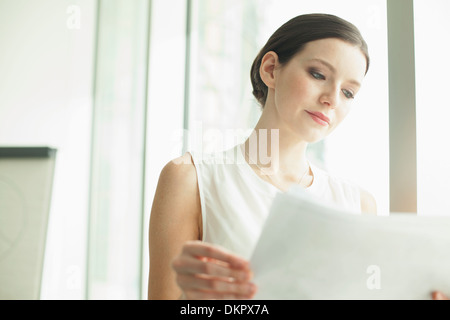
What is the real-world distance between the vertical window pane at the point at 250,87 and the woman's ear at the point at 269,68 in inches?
8.8

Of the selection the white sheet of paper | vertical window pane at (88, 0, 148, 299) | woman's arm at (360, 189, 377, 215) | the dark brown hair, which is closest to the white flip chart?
vertical window pane at (88, 0, 148, 299)

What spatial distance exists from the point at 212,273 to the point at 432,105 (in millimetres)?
903

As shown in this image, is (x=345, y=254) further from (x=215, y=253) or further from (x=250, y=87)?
(x=250, y=87)

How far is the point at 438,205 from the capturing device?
3.50 feet

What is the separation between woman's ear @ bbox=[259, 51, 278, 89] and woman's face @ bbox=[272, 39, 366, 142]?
0.04m

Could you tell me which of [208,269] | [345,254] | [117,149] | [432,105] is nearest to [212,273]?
[208,269]

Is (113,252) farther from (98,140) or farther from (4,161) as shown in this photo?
(4,161)

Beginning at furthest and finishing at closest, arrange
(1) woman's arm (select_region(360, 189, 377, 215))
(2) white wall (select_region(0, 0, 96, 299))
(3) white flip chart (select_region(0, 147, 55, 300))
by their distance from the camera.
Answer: (2) white wall (select_region(0, 0, 96, 299))
(3) white flip chart (select_region(0, 147, 55, 300))
(1) woman's arm (select_region(360, 189, 377, 215))

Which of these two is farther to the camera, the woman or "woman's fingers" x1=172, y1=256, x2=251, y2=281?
the woman

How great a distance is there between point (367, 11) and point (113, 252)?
162 cm

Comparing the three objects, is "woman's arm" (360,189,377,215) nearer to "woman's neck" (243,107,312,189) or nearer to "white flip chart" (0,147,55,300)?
"woman's neck" (243,107,312,189)

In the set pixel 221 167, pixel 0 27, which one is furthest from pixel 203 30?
pixel 221 167

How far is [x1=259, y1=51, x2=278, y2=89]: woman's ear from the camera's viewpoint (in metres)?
0.91

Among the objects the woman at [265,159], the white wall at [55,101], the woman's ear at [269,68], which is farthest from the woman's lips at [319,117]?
the white wall at [55,101]
